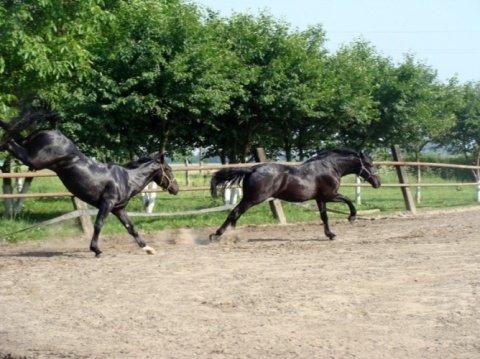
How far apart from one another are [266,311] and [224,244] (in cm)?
571

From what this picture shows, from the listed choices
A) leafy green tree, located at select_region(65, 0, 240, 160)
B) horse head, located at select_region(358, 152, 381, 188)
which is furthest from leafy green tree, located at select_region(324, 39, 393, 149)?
horse head, located at select_region(358, 152, 381, 188)

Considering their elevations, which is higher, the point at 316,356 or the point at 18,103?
the point at 18,103

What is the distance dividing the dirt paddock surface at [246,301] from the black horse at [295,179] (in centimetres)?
93

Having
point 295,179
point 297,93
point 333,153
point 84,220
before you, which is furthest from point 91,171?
point 297,93

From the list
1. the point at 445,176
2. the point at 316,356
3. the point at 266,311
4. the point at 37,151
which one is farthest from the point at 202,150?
the point at 445,176

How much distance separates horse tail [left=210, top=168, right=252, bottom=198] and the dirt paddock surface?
129 centimetres

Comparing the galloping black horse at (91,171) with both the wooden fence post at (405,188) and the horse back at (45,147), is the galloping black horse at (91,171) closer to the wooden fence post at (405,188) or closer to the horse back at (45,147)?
the horse back at (45,147)

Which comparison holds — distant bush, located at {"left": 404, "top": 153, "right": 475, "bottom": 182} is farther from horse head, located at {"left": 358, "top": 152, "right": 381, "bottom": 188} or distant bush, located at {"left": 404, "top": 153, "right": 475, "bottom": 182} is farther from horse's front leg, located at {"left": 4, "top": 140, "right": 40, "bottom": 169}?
horse's front leg, located at {"left": 4, "top": 140, "right": 40, "bottom": 169}

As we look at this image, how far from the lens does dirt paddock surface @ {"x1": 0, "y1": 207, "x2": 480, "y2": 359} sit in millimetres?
5996

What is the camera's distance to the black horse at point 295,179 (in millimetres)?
12758

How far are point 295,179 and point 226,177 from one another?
3.75ft

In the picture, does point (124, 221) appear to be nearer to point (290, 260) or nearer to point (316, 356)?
point (290, 260)

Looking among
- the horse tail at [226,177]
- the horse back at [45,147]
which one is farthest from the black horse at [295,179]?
the horse back at [45,147]

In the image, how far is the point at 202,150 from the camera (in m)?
23.0
